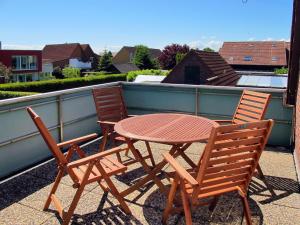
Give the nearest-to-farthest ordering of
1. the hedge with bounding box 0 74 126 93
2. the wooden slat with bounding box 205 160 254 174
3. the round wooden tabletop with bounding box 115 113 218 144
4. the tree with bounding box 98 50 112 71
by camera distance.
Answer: the wooden slat with bounding box 205 160 254 174, the round wooden tabletop with bounding box 115 113 218 144, the hedge with bounding box 0 74 126 93, the tree with bounding box 98 50 112 71

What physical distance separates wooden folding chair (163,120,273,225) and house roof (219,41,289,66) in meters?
42.4

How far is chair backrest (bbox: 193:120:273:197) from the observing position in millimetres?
2760

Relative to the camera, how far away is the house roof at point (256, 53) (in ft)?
141

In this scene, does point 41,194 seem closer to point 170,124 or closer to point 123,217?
point 123,217

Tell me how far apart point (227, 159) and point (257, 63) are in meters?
43.7

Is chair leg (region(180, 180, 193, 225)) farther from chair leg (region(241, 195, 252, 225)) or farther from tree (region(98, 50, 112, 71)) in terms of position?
tree (region(98, 50, 112, 71))

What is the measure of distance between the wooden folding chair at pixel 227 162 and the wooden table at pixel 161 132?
2.01 feet

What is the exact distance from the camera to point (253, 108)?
4.91 metres

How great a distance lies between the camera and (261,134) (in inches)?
116

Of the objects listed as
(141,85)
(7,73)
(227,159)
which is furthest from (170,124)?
(7,73)

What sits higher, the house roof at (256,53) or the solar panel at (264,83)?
the house roof at (256,53)

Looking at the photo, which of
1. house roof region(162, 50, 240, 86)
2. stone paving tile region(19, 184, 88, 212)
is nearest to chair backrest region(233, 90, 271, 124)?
stone paving tile region(19, 184, 88, 212)

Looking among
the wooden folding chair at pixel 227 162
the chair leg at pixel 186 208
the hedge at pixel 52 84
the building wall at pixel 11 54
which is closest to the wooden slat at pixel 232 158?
the wooden folding chair at pixel 227 162

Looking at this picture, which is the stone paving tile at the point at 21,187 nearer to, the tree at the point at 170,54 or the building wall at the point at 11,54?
the building wall at the point at 11,54
